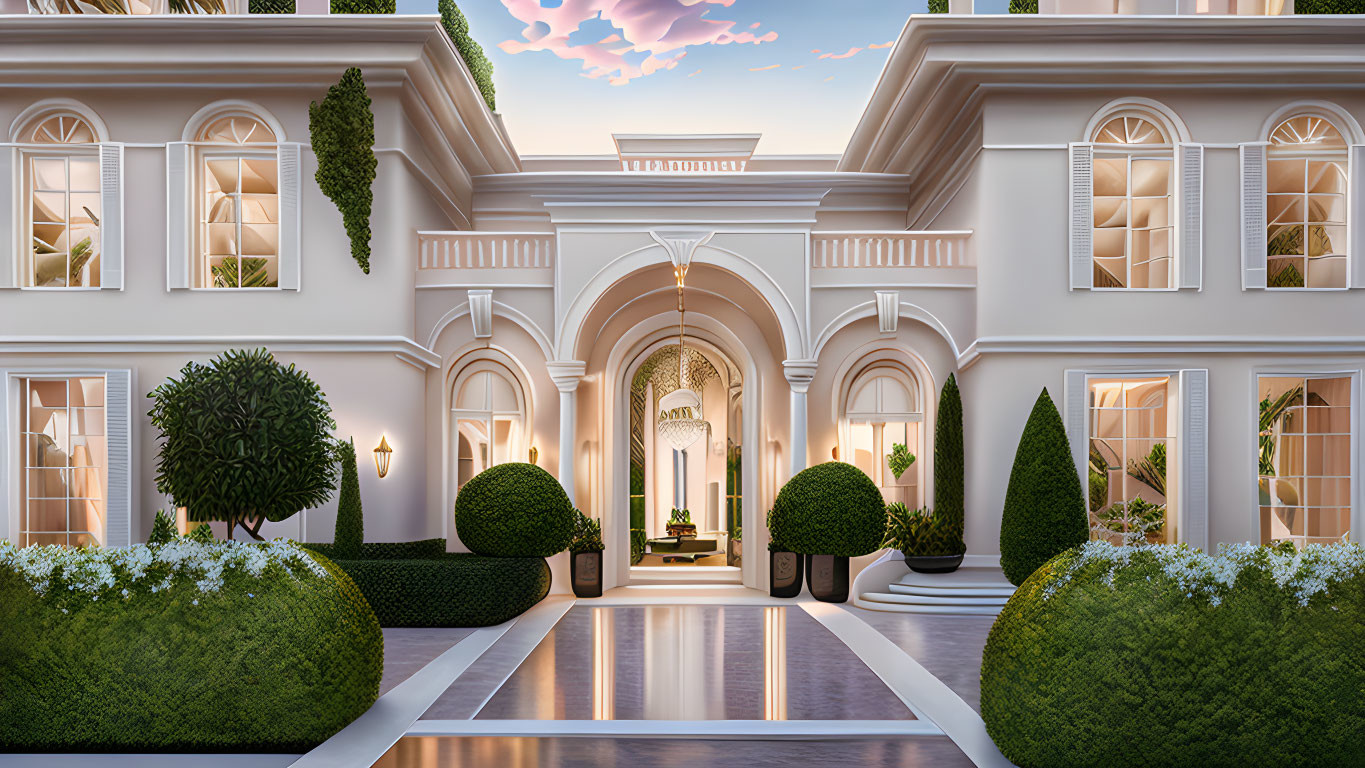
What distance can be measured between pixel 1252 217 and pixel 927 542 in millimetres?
6157

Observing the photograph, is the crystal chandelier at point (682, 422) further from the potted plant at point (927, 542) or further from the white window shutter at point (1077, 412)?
the white window shutter at point (1077, 412)

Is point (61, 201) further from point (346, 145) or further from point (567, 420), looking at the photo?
point (567, 420)

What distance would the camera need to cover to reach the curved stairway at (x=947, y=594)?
469 inches

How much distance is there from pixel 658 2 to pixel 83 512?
23.6m

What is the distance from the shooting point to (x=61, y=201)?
41.8ft

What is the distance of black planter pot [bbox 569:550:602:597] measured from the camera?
13680mm

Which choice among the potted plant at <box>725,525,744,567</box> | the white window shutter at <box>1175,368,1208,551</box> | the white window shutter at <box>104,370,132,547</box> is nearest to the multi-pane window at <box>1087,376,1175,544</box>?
the white window shutter at <box>1175,368,1208,551</box>

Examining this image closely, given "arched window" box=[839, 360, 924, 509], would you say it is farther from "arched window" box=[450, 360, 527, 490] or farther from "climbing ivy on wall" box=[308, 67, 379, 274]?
"climbing ivy on wall" box=[308, 67, 379, 274]

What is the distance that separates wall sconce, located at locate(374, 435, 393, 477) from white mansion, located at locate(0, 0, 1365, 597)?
142 millimetres

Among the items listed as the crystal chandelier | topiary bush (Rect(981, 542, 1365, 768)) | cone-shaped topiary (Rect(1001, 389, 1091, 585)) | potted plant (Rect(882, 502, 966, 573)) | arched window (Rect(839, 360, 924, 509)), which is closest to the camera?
topiary bush (Rect(981, 542, 1365, 768))

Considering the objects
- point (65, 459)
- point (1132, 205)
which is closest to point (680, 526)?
point (1132, 205)

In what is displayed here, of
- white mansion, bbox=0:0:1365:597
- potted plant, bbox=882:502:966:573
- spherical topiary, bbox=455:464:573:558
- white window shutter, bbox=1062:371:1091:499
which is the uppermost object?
white mansion, bbox=0:0:1365:597

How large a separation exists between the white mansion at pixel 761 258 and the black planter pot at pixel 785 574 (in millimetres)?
2035

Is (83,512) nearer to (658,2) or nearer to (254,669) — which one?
(254,669)
